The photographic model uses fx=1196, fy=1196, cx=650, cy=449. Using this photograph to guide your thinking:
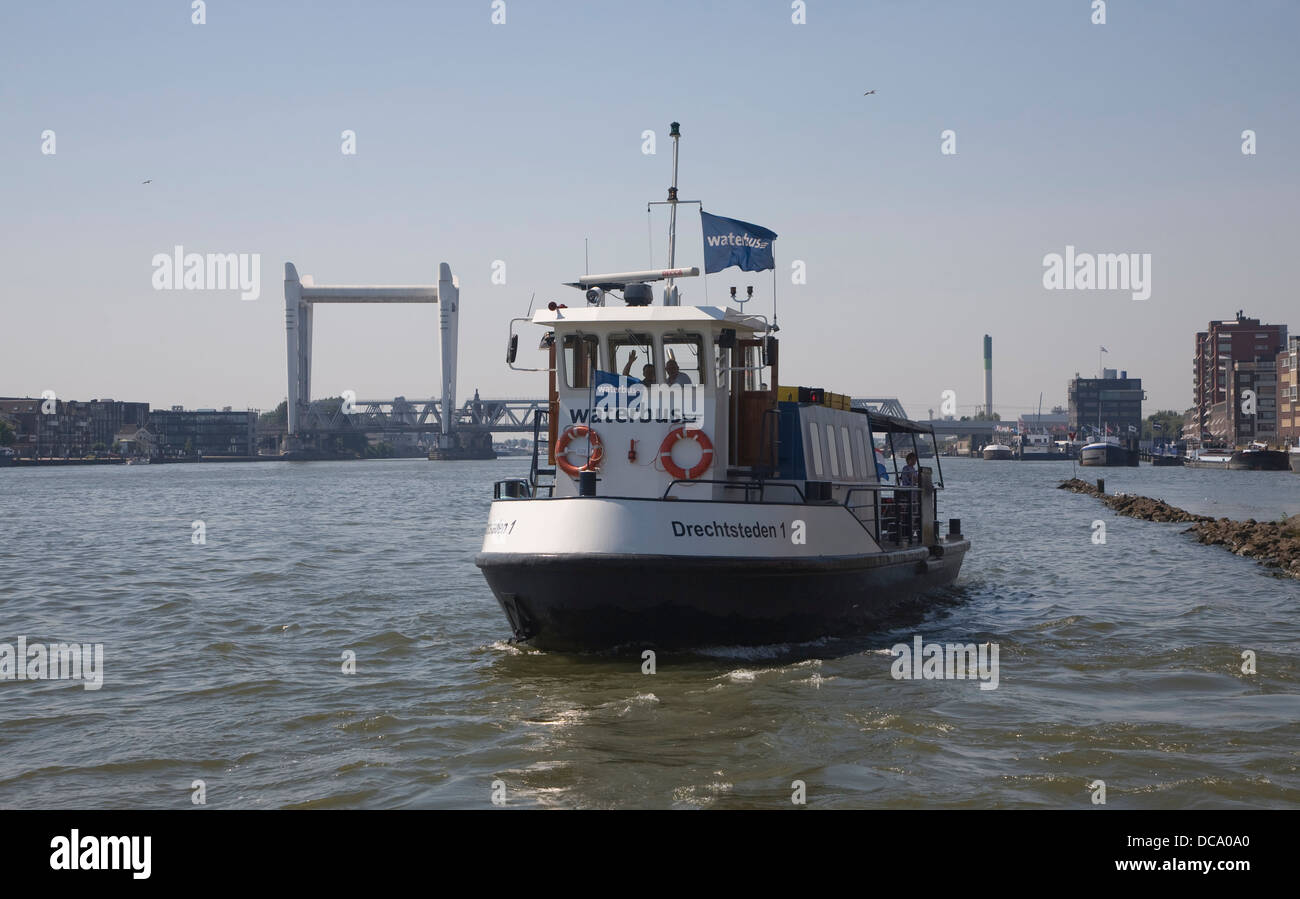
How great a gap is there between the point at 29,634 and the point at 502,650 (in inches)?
271

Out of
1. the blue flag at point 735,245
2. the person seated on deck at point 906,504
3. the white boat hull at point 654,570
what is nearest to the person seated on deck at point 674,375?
the blue flag at point 735,245

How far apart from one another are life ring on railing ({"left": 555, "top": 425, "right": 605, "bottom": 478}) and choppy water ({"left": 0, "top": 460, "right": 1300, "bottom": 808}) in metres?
2.29

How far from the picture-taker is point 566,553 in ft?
41.7

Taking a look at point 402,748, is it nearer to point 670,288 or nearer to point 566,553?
point 566,553

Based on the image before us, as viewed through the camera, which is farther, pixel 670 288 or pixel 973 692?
pixel 670 288

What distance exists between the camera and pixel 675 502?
12758 mm

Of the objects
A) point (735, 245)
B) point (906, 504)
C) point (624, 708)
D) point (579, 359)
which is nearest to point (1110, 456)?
point (906, 504)

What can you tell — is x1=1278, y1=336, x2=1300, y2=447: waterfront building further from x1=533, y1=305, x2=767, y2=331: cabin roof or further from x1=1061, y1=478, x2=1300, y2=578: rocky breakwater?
x1=533, y1=305, x2=767, y2=331: cabin roof

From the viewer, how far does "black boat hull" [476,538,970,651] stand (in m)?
12.6

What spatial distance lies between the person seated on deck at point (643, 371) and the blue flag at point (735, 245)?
5.47ft

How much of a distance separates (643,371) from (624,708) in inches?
193

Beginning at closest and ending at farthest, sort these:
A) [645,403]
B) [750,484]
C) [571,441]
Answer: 1. [750,484]
2. [645,403]
3. [571,441]

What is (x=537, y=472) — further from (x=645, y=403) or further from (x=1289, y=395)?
(x=1289, y=395)
